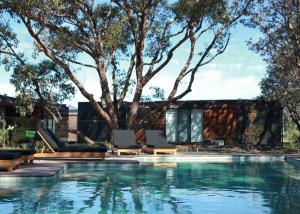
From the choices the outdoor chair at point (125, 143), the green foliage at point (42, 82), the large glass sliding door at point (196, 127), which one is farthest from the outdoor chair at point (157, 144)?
the large glass sliding door at point (196, 127)

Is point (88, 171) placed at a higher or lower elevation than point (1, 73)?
lower

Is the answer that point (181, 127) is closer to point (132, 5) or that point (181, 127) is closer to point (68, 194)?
point (132, 5)

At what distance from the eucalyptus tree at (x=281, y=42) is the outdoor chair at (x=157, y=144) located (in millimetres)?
7263

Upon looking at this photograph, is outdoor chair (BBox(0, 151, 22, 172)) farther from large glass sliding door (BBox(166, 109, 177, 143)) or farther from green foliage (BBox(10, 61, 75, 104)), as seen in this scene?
large glass sliding door (BBox(166, 109, 177, 143))

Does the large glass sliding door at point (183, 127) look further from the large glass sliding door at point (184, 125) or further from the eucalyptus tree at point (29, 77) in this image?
the eucalyptus tree at point (29, 77)

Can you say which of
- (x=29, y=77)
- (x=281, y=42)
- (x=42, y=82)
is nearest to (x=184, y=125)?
(x=281, y=42)

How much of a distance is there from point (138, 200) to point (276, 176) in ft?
19.2

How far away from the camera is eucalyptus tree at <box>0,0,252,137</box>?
1962 centimetres

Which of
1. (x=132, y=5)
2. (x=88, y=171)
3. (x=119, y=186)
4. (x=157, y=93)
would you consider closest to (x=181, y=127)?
(x=157, y=93)

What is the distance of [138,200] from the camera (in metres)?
8.38

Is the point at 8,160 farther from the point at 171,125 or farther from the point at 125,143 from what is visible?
the point at 171,125

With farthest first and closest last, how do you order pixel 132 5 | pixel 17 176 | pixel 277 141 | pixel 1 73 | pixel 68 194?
1. pixel 277 141
2. pixel 1 73
3. pixel 132 5
4. pixel 17 176
5. pixel 68 194

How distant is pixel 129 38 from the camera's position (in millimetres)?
23125

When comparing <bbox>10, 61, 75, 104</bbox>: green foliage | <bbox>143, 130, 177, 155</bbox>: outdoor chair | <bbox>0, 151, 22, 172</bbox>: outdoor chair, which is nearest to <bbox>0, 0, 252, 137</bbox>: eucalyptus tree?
<bbox>10, 61, 75, 104</bbox>: green foliage
